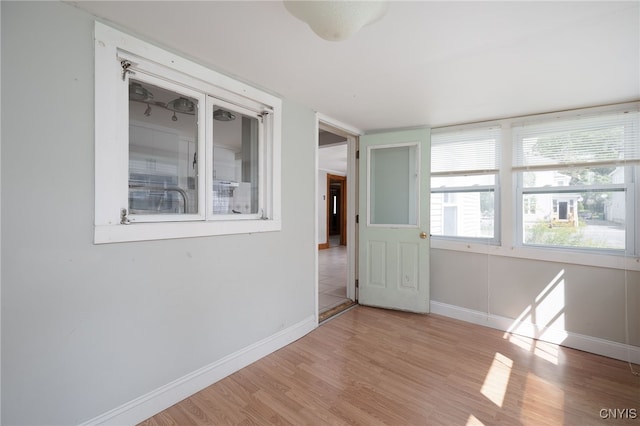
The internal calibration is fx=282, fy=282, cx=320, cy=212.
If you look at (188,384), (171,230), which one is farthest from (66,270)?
(188,384)

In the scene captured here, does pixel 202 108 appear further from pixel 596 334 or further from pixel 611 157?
pixel 596 334

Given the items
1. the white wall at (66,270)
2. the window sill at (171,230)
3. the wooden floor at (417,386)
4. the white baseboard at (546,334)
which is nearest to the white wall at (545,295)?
the white baseboard at (546,334)

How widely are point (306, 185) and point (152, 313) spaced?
1.72 metres

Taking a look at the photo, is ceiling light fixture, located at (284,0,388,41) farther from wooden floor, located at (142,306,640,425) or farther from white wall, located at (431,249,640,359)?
white wall, located at (431,249,640,359)

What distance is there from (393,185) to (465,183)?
0.85m

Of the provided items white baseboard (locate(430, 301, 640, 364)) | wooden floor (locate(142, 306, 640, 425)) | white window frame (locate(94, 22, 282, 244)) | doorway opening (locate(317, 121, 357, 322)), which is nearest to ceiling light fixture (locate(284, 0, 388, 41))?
white window frame (locate(94, 22, 282, 244))

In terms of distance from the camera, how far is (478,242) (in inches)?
129

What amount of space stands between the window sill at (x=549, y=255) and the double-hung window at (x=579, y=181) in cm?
10

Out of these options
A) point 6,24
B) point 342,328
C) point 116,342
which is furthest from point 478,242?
point 6,24

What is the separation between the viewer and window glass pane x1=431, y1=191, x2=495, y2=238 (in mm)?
3201

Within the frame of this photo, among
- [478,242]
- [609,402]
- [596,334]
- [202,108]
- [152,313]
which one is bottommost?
[609,402]

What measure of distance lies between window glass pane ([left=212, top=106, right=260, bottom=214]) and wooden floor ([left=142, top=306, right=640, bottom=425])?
4.37 feet

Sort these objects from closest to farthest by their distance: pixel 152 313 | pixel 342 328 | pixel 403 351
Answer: pixel 152 313 → pixel 403 351 → pixel 342 328

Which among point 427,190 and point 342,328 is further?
point 427,190
